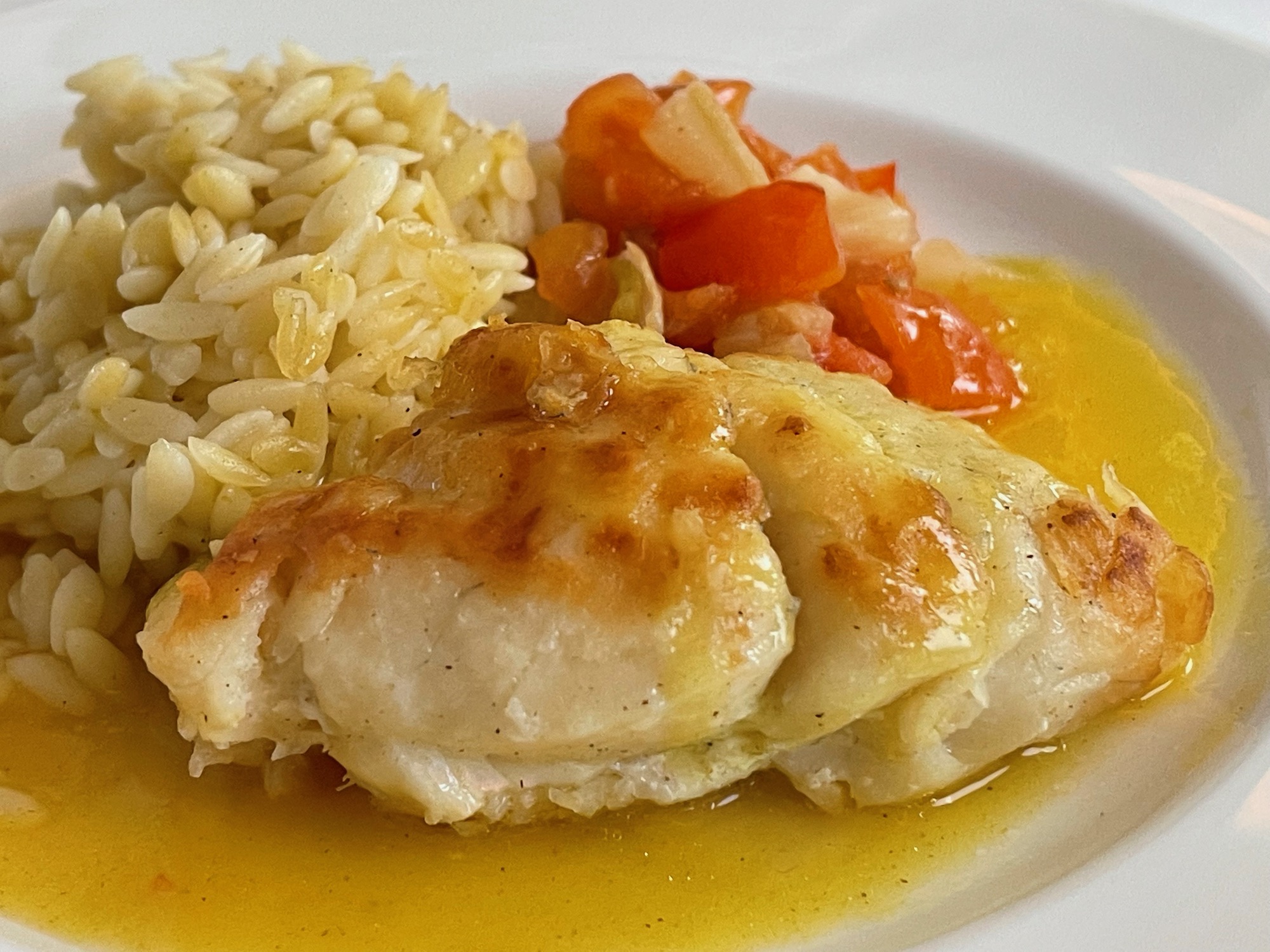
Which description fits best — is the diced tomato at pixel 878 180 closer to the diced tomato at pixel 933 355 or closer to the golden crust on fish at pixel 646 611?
the diced tomato at pixel 933 355

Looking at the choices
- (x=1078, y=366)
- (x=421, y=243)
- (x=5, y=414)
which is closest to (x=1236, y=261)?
(x=1078, y=366)

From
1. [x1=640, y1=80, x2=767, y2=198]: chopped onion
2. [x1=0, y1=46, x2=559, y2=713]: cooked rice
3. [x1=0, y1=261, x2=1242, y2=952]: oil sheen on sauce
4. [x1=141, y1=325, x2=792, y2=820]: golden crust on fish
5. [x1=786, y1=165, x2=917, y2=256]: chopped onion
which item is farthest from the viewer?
[x1=786, y1=165, x2=917, y2=256]: chopped onion

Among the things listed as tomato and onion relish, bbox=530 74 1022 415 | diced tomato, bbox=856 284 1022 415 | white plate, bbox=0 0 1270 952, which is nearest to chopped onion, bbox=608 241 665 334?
tomato and onion relish, bbox=530 74 1022 415

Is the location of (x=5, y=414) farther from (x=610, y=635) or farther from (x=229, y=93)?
(x=610, y=635)

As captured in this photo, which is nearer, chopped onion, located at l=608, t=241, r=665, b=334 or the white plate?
chopped onion, located at l=608, t=241, r=665, b=334

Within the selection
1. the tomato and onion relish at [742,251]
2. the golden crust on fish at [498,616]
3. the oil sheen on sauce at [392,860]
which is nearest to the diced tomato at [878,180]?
the tomato and onion relish at [742,251]

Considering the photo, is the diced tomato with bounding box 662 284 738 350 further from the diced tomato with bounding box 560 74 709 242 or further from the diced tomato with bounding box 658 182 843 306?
the diced tomato with bounding box 560 74 709 242
